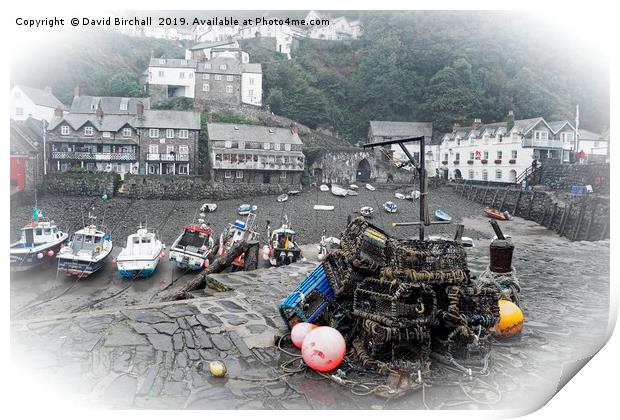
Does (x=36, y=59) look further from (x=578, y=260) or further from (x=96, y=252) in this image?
(x=578, y=260)

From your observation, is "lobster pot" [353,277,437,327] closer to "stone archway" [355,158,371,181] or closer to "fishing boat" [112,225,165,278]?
"stone archway" [355,158,371,181]

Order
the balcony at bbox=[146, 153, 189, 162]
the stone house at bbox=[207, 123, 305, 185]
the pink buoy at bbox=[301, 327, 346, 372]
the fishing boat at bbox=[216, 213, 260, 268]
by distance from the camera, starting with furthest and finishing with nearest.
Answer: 1. the fishing boat at bbox=[216, 213, 260, 268]
2. the stone house at bbox=[207, 123, 305, 185]
3. the balcony at bbox=[146, 153, 189, 162]
4. the pink buoy at bbox=[301, 327, 346, 372]

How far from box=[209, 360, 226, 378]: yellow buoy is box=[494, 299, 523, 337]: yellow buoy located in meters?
2.08

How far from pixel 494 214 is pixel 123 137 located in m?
5.86

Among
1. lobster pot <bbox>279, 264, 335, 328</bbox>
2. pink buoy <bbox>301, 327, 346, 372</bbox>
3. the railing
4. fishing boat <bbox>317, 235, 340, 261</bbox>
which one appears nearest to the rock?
lobster pot <bbox>279, 264, 335, 328</bbox>

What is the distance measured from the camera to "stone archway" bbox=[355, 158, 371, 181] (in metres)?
6.95

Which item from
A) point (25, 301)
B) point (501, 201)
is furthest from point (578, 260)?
point (25, 301)

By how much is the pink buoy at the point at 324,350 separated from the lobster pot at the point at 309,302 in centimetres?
55

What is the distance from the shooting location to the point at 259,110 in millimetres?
7387

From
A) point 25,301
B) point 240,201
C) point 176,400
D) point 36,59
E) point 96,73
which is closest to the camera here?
point 176,400

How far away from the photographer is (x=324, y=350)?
2.74 meters

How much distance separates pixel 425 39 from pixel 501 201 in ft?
9.52

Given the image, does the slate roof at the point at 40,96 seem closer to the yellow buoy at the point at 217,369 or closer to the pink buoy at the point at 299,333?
the yellow buoy at the point at 217,369

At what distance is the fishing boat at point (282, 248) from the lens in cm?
711
